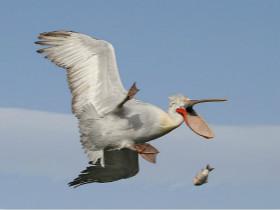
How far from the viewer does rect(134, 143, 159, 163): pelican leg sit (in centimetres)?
2042

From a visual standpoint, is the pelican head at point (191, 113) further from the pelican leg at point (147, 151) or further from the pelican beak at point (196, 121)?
the pelican leg at point (147, 151)

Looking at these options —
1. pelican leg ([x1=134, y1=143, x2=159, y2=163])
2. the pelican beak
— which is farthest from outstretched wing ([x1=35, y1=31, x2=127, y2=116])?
the pelican beak

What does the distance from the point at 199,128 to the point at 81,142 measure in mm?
2725

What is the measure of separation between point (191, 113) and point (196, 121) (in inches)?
8.7

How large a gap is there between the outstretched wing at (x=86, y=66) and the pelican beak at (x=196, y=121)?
1.57m

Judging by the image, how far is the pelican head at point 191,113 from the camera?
2062 centimetres

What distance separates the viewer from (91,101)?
2027 centimetres

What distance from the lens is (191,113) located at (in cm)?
2094

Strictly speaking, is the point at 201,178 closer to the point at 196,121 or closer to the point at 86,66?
the point at 196,121

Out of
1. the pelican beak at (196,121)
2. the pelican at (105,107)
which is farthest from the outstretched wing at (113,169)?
the pelican beak at (196,121)

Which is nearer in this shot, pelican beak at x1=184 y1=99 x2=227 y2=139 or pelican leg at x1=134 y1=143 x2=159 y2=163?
pelican leg at x1=134 y1=143 x2=159 y2=163

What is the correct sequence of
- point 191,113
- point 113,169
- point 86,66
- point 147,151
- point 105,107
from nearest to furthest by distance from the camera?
point 105,107, point 86,66, point 147,151, point 191,113, point 113,169

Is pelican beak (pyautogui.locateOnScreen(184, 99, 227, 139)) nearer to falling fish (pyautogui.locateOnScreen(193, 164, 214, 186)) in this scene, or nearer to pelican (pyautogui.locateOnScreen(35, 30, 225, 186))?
pelican (pyautogui.locateOnScreen(35, 30, 225, 186))

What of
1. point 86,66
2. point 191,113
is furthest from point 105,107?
point 191,113
